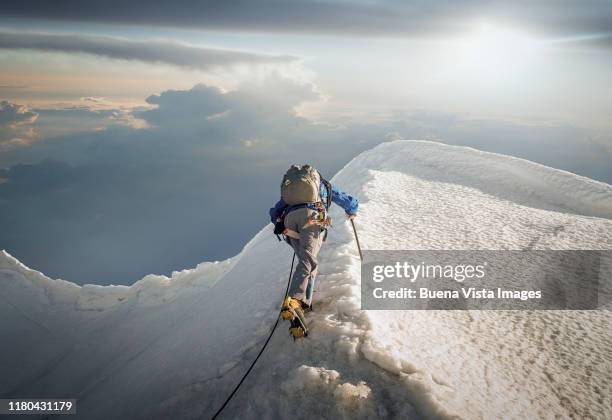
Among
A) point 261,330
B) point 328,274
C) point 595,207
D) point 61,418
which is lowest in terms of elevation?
point 61,418

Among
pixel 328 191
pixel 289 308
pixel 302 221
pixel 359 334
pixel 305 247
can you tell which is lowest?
pixel 359 334

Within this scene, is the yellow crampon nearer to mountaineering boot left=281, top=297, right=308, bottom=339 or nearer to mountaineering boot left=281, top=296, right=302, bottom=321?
mountaineering boot left=281, top=297, right=308, bottom=339

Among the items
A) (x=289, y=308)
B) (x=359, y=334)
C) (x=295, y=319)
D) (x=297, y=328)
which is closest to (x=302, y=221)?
(x=289, y=308)

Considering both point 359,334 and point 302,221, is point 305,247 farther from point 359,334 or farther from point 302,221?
point 359,334

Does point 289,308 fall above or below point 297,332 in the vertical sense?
above

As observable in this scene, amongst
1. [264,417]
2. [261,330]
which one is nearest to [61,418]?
[261,330]

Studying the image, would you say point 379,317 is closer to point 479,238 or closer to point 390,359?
point 390,359

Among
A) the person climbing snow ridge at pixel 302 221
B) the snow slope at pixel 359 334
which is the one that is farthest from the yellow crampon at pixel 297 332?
the person climbing snow ridge at pixel 302 221
